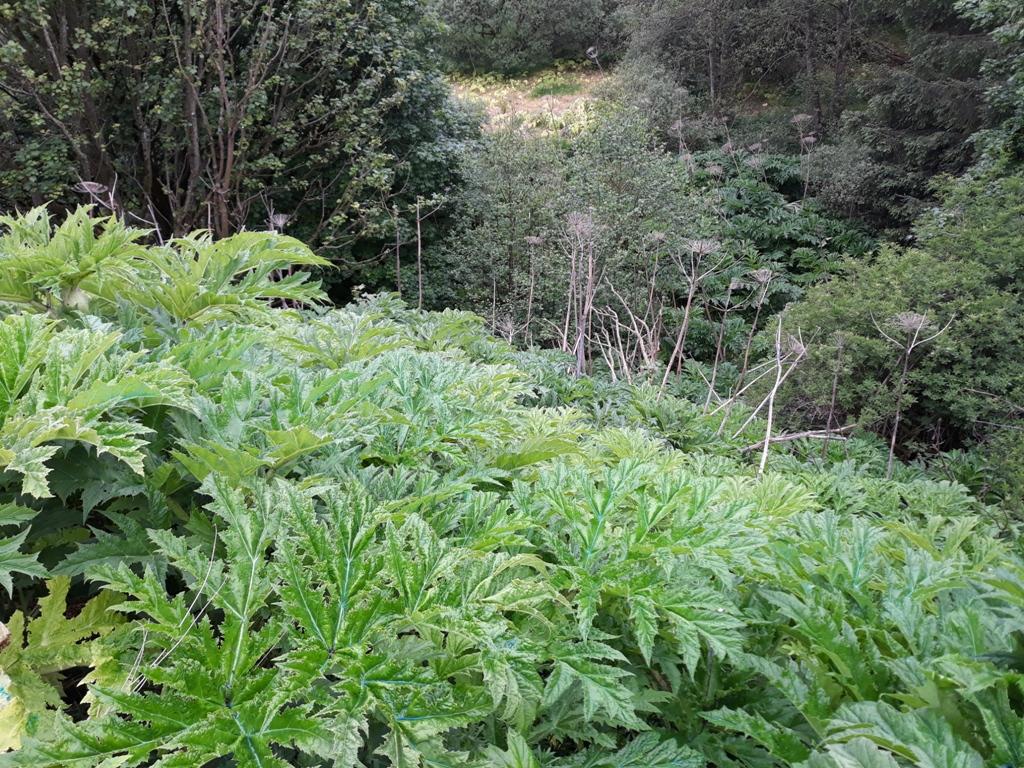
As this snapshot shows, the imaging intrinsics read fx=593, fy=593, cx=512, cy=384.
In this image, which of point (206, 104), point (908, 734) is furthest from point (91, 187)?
point (908, 734)

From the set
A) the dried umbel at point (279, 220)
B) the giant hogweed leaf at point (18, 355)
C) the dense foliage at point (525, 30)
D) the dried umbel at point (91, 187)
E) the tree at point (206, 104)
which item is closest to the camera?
the giant hogweed leaf at point (18, 355)

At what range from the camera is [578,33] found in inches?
870

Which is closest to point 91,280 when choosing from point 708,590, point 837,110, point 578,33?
point 708,590

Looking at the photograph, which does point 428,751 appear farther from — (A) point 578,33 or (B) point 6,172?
(A) point 578,33

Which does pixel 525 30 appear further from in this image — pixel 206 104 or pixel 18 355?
pixel 18 355

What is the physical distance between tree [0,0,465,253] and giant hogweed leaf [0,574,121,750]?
20.8 ft

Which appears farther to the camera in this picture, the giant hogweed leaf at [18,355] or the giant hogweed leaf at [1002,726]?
the giant hogweed leaf at [18,355]

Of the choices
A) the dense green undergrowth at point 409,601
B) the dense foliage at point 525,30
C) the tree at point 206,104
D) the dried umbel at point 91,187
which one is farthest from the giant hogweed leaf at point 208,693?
the dense foliage at point 525,30

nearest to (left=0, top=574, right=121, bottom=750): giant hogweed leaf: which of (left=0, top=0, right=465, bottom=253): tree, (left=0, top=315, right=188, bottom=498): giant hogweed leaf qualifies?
(left=0, top=315, right=188, bottom=498): giant hogweed leaf

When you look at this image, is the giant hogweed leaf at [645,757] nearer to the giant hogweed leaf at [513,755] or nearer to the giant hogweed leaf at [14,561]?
the giant hogweed leaf at [513,755]

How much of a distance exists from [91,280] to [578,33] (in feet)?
80.7

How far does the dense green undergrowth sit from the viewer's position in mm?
660

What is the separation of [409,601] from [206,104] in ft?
29.1

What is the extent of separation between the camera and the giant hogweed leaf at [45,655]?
0.72 m
